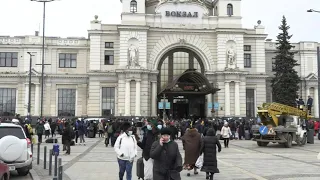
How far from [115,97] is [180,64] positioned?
940 cm

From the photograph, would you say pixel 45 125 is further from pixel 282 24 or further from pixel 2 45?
pixel 282 24

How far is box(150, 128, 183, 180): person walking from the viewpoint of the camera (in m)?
8.77

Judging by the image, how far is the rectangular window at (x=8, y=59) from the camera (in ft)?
176

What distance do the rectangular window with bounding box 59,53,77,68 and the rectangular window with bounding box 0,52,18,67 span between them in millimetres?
5896

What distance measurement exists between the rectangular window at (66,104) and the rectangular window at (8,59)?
7.14m

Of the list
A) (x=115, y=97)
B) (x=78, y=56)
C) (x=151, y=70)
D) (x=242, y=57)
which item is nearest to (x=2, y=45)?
(x=78, y=56)

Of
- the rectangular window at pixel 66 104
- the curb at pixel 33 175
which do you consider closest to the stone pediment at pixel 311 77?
the rectangular window at pixel 66 104

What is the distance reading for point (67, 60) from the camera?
54.2 metres

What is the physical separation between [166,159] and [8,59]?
49600 millimetres

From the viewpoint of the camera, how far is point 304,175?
48.0ft

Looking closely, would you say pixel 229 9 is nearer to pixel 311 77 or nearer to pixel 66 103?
pixel 311 77

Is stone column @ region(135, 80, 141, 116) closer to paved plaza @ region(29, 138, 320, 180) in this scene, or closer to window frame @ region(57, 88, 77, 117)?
window frame @ region(57, 88, 77, 117)

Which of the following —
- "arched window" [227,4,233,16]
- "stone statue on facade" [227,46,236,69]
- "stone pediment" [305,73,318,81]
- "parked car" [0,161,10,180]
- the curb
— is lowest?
the curb

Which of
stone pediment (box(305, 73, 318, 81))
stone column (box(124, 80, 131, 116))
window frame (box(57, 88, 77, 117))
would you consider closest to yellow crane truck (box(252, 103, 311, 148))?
stone column (box(124, 80, 131, 116))
